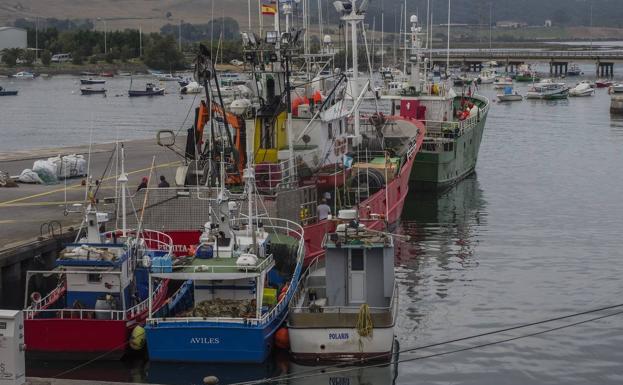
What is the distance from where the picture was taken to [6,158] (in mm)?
56500

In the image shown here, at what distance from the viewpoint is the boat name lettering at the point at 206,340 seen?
26109 millimetres

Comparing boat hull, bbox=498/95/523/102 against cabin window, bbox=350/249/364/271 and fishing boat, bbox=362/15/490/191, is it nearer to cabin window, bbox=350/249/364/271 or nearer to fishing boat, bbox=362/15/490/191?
fishing boat, bbox=362/15/490/191

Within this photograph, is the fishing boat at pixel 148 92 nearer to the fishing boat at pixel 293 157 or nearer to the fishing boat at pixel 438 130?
the fishing boat at pixel 438 130

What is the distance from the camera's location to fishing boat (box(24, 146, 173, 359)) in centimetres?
2684

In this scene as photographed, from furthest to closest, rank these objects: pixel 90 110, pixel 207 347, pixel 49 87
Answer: pixel 49 87, pixel 90 110, pixel 207 347

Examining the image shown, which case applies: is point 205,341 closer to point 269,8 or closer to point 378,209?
point 378,209

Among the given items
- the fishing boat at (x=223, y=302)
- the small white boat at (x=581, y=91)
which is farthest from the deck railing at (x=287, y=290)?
the small white boat at (x=581, y=91)

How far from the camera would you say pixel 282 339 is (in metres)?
27.7

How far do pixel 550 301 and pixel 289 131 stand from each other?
10672mm

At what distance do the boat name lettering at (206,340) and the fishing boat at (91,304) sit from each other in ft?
4.72

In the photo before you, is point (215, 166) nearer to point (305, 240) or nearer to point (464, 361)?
point (305, 240)

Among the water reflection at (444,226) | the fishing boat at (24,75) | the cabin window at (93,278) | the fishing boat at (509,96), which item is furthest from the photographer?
the fishing boat at (24,75)

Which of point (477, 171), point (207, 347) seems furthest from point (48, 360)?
point (477, 171)

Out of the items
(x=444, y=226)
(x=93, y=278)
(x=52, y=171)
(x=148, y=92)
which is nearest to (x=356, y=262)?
(x=93, y=278)
